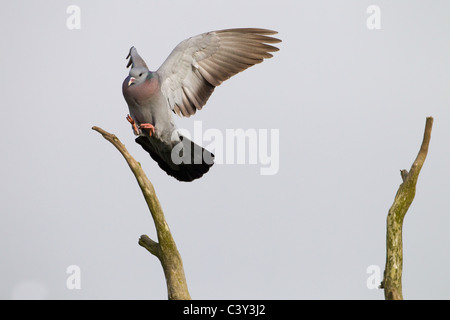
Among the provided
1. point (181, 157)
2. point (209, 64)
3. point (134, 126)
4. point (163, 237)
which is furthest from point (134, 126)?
point (163, 237)

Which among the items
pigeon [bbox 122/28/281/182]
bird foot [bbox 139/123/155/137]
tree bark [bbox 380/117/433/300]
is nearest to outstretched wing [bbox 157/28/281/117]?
pigeon [bbox 122/28/281/182]

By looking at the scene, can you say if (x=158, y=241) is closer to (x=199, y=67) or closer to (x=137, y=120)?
(x=137, y=120)

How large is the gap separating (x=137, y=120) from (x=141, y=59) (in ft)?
3.12

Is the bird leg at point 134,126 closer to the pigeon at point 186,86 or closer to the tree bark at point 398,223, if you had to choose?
the pigeon at point 186,86

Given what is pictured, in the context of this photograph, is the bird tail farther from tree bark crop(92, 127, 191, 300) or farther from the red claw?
tree bark crop(92, 127, 191, 300)

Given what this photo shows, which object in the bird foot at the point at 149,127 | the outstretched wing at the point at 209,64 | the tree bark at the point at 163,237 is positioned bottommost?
the tree bark at the point at 163,237

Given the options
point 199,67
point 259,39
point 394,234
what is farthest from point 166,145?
point 394,234

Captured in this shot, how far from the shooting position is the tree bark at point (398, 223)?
9.77m

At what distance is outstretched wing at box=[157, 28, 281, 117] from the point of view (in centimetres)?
1079

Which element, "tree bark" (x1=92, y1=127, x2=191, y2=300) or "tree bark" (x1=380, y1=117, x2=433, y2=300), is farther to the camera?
"tree bark" (x1=92, y1=127, x2=191, y2=300)

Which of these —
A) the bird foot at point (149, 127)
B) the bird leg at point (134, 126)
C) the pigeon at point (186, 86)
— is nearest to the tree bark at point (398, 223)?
the pigeon at point (186, 86)

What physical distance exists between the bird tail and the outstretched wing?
1.93 feet

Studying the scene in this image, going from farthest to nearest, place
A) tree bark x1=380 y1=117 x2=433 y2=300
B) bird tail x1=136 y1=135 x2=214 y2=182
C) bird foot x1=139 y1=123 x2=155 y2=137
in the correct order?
1. bird tail x1=136 y1=135 x2=214 y2=182
2. bird foot x1=139 y1=123 x2=155 y2=137
3. tree bark x1=380 y1=117 x2=433 y2=300

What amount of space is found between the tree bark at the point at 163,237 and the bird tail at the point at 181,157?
0.77 meters
